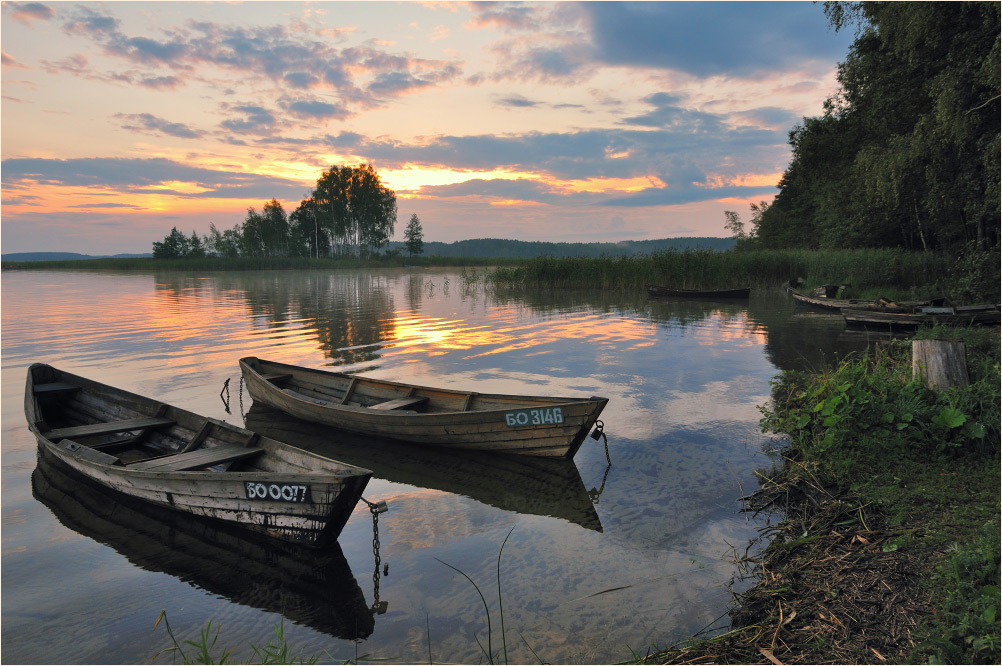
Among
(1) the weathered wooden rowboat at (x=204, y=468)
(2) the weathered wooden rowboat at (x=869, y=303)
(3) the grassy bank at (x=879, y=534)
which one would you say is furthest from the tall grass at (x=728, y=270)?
(1) the weathered wooden rowboat at (x=204, y=468)

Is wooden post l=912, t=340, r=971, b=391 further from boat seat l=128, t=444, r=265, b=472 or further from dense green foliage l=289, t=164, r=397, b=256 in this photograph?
dense green foliage l=289, t=164, r=397, b=256

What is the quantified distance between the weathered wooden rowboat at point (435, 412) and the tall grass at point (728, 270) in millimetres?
25512

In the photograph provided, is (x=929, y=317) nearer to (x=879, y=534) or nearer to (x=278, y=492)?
(x=879, y=534)

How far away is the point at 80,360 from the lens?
1480cm

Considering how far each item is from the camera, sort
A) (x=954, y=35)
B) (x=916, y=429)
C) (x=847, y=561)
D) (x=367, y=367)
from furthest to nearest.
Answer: (x=954, y=35) → (x=367, y=367) → (x=916, y=429) → (x=847, y=561)

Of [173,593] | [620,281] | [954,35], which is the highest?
[954,35]

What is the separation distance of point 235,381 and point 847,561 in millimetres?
11564

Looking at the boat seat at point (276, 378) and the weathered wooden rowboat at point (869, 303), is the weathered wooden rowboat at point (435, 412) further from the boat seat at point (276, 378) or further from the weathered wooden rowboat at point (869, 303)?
the weathered wooden rowboat at point (869, 303)

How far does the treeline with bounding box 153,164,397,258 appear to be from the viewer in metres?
89.2

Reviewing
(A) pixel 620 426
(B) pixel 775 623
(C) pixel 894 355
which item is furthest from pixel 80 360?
(C) pixel 894 355

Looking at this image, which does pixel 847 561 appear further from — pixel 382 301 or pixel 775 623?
pixel 382 301

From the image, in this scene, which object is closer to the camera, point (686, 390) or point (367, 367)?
point (686, 390)

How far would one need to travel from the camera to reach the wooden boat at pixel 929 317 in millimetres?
15867

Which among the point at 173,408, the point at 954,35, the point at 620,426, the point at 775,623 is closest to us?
the point at 775,623
